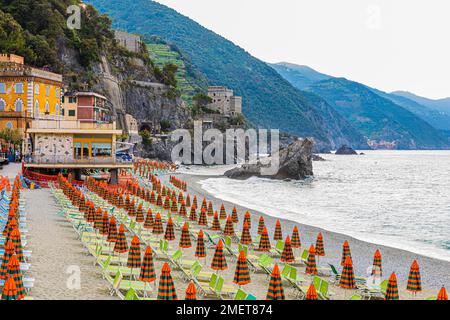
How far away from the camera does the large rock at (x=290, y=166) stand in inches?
3135

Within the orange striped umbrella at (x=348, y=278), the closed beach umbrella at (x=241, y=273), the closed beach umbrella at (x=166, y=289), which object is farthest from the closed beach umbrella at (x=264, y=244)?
the closed beach umbrella at (x=166, y=289)

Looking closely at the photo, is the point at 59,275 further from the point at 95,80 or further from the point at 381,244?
the point at 95,80

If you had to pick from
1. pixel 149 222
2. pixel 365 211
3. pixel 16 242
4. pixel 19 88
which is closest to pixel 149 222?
pixel 149 222

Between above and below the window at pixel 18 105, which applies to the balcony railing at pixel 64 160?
below

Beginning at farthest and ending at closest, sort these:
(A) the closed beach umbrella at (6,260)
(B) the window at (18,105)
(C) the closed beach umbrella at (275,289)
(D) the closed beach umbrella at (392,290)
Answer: (B) the window at (18,105) → (D) the closed beach umbrella at (392,290) → (A) the closed beach umbrella at (6,260) → (C) the closed beach umbrella at (275,289)

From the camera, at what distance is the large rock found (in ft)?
261

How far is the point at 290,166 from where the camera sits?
3169 inches

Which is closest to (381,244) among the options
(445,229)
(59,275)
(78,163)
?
(445,229)

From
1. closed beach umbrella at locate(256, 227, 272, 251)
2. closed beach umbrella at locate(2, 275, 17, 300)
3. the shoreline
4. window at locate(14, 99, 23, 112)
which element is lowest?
the shoreline

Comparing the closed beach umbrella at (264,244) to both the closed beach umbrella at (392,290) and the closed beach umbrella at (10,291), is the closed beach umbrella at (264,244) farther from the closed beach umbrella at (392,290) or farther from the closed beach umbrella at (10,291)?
the closed beach umbrella at (10,291)

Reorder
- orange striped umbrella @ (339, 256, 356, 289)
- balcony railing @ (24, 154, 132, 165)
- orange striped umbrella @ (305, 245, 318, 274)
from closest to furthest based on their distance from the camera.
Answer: orange striped umbrella @ (339, 256, 356, 289), orange striped umbrella @ (305, 245, 318, 274), balcony railing @ (24, 154, 132, 165)

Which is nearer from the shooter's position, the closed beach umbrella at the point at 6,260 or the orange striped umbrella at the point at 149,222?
the closed beach umbrella at the point at 6,260

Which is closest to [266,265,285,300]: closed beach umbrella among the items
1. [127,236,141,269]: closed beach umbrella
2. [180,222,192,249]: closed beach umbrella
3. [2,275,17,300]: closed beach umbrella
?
[127,236,141,269]: closed beach umbrella

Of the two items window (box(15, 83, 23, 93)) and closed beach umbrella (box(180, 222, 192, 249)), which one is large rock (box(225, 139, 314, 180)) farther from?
closed beach umbrella (box(180, 222, 192, 249))
